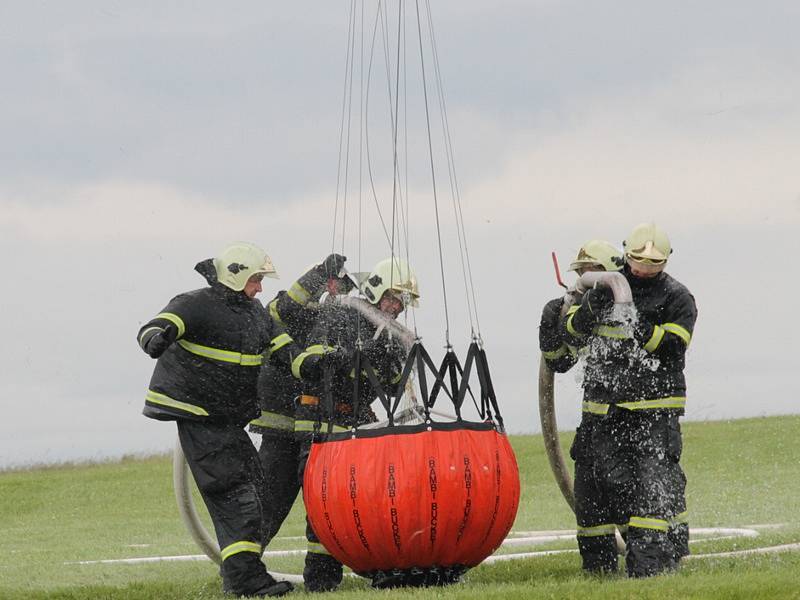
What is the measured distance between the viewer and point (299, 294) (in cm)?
1007

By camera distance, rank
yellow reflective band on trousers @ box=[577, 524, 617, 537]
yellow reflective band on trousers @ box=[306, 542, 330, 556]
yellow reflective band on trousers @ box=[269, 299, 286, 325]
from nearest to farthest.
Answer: yellow reflective band on trousers @ box=[577, 524, 617, 537]
yellow reflective band on trousers @ box=[306, 542, 330, 556]
yellow reflective band on trousers @ box=[269, 299, 286, 325]

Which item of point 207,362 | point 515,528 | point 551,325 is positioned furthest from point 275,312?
point 515,528

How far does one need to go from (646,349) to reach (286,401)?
2.87m

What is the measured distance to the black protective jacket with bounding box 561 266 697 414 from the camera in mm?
8633

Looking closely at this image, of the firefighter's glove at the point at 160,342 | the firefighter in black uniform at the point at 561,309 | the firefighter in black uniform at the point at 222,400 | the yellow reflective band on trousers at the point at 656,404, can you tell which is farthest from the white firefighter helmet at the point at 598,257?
the firefighter's glove at the point at 160,342

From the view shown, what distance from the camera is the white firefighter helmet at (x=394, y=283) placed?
9.33 metres

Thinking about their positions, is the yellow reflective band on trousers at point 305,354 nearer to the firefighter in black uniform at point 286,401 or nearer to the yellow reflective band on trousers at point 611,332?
the firefighter in black uniform at point 286,401

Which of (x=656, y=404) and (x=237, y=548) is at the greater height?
(x=656, y=404)

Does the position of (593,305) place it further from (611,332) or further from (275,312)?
(275,312)

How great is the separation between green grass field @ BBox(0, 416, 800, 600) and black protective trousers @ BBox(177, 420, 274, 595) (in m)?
0.43

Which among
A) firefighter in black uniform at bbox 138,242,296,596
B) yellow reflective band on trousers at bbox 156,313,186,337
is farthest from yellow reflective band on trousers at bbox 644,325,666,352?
yellow reflective band on trousers at bbox 156,313,186,337

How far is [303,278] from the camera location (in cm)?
1007

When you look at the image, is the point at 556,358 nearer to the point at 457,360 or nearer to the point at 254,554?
the point at 457,360

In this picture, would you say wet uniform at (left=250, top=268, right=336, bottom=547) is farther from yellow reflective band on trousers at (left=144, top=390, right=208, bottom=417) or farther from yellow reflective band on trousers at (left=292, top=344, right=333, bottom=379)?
yellow reflective band on trousers at (left=144, top=390, right=208, bottom=417)
